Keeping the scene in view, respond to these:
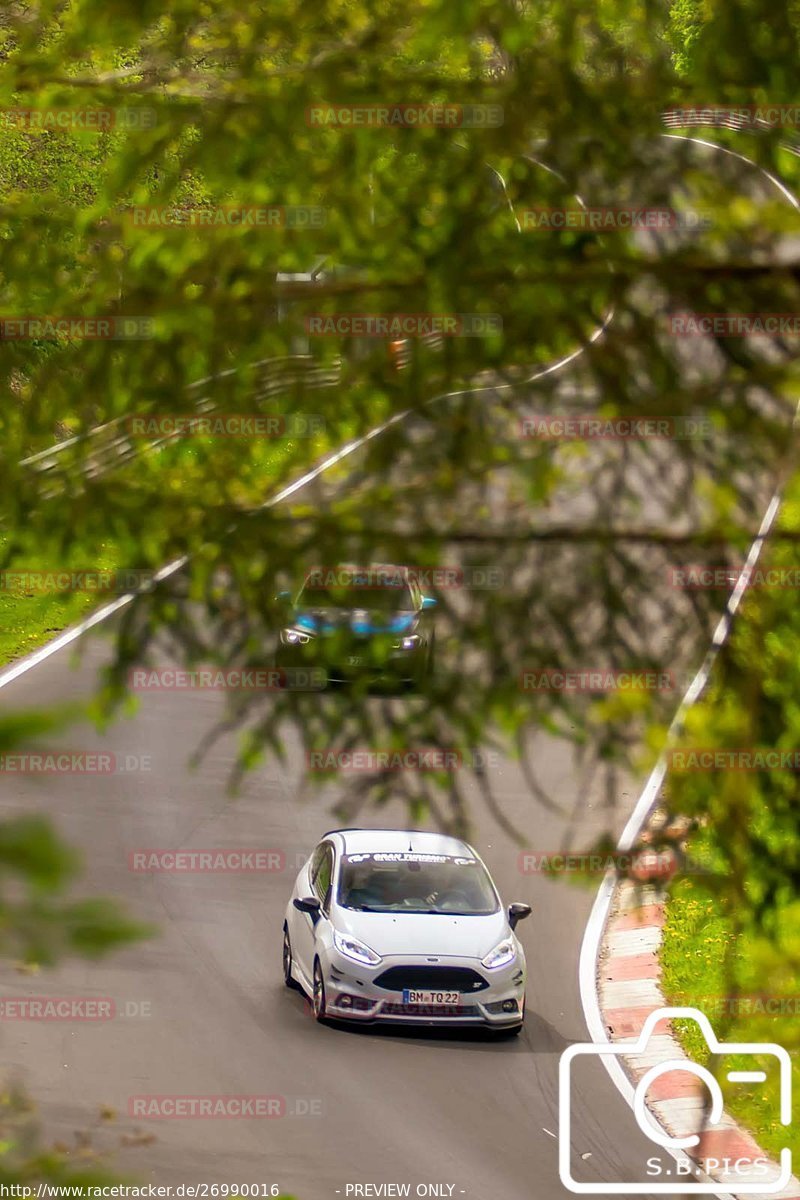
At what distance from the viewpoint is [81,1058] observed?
1057 centimetres

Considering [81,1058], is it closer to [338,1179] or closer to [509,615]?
[338,1179]

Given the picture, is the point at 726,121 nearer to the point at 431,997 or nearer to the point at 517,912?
the point at 517,912

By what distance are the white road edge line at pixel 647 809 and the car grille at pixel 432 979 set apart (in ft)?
3.59

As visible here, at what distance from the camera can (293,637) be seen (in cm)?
460

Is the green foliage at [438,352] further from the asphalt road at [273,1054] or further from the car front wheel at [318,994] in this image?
the car front wheel at [318,994]

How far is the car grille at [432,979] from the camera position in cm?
1101

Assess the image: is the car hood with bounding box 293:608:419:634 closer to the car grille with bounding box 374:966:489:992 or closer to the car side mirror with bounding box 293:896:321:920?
the car side mirror with bounding box 293:896:321:920

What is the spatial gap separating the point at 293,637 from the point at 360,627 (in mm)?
390

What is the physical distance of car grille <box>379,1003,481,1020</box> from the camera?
11.3 metres

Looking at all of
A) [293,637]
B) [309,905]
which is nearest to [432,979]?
[309,905]

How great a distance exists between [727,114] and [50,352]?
88.9 inches

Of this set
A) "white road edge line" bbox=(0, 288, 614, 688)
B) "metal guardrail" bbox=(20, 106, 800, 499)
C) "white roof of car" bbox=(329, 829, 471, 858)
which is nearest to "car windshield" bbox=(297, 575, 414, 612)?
"white road edge line" bbox=(0, 288, 614, 688)

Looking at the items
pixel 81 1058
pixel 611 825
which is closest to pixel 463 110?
pixel 611 825

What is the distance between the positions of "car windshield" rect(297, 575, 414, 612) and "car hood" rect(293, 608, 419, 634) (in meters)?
0.02
